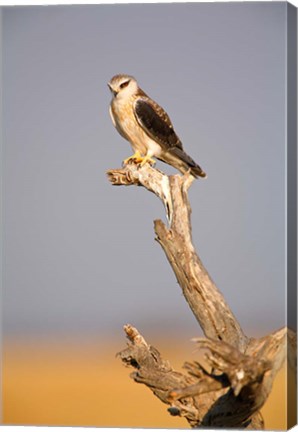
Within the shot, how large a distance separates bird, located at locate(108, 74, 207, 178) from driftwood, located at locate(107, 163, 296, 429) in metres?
0.22

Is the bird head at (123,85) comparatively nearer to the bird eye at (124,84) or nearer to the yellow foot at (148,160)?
the bird eye at (124,84)

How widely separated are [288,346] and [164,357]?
876 mm

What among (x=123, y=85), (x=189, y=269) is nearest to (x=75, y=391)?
(x=189, y=269)

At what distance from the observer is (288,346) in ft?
24.1

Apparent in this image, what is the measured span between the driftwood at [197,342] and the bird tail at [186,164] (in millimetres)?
115

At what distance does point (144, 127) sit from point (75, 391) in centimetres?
174

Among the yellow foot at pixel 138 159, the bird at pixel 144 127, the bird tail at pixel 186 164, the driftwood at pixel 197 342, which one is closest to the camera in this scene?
the driftwood at pixel 197 342

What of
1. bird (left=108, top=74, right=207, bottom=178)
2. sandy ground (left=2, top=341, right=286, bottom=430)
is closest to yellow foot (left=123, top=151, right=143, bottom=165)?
bird (left=108, top=74, right=207, bottom=178)

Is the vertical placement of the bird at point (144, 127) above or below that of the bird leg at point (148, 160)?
above

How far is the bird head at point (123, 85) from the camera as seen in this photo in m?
7.84

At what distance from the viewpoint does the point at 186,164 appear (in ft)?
25.9

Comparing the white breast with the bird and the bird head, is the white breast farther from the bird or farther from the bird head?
the bird head

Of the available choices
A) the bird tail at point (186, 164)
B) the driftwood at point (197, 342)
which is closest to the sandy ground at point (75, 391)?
the driftwood at point (197, 342)

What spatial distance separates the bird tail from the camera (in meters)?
7.74
